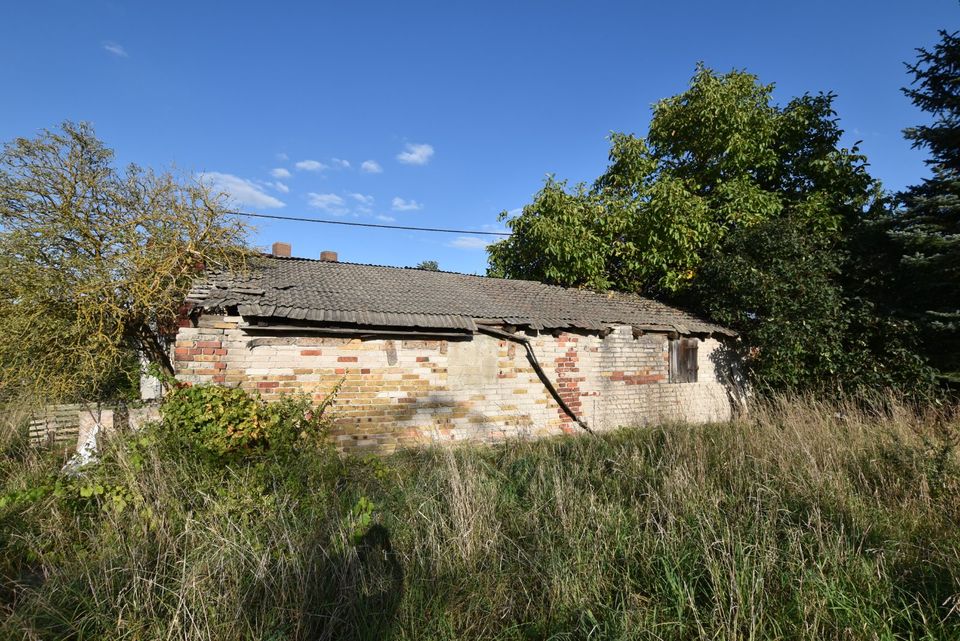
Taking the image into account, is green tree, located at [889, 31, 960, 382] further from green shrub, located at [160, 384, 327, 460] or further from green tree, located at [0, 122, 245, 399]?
green tree, located at [0, 122, 245, 399]

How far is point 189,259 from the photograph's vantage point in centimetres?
645

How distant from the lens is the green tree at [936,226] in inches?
268

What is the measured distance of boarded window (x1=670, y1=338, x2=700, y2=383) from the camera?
9273 millimetres

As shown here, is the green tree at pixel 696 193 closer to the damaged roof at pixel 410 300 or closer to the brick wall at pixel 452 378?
the damaged roof at pixel 410 300

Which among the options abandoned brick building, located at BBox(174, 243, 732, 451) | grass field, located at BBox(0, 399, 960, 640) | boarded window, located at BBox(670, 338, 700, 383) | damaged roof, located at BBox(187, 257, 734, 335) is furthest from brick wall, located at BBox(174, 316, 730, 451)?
grass field, located at BBox(0, 399, 960, 640)

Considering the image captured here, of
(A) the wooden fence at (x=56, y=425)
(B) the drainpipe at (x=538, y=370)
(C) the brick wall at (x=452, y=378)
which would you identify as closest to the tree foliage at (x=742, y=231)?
(C) the brick wall at (x=452, y=378)

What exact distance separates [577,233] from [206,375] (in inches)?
358

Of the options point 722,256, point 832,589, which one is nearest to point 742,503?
point 832,589

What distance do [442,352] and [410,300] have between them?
117cm

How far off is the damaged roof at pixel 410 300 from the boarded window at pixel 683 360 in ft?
1.26

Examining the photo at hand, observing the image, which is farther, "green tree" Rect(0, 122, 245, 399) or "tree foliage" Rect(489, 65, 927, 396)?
"tree foliage" Rect(489, 65, 927, 396)

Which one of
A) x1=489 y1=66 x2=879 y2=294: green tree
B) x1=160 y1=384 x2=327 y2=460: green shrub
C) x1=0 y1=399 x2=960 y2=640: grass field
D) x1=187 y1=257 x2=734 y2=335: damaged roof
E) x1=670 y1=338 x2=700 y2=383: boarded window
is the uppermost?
x1=489 y1=66 x2=879 y2=294: green tree

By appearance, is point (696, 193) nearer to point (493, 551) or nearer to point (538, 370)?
point (538, 370)

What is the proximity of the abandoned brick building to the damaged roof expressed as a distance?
35mm
